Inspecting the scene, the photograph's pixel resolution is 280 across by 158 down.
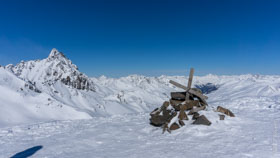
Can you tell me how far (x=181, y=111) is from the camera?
14273mm

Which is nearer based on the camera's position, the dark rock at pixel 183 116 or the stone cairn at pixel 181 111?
the stone cairn at pixel 181 111

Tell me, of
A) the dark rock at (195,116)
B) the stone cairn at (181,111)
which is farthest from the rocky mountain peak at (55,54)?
the dark rock at (195,116)

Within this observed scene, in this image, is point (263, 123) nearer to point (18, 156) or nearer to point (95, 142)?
point (95, 142)

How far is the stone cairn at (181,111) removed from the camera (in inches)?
519

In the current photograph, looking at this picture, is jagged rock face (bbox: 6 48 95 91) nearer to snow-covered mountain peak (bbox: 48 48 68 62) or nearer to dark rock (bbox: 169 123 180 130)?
snow-covered mountain peak (bbox: 48 48 68 62)

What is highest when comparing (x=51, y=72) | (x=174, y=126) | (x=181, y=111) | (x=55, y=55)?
(x=55, y=55)

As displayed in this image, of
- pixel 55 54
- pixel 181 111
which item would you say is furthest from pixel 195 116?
pixel 55 54

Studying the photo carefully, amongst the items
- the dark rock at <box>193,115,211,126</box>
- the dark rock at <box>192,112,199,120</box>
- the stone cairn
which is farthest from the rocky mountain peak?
the dark rock at <box>193,115,211,126</box>

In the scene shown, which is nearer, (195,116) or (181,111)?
(195,116)

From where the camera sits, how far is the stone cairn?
43.3 feet

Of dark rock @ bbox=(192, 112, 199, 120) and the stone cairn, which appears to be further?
dark rock @ bbox=(192, 112, 199, 120)

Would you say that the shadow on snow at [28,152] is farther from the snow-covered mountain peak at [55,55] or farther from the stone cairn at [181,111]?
the snow-covered mountain peak at [55,55]

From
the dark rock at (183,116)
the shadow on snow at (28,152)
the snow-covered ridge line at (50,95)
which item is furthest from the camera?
the snow-covered ridge line at (50,95)

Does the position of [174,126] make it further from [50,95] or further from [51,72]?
[51,72]
